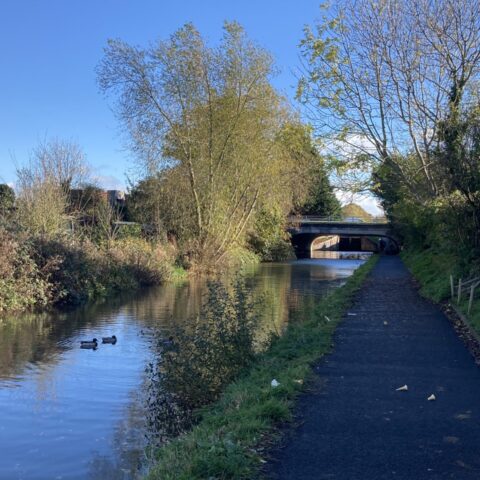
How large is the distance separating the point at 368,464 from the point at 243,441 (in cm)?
114

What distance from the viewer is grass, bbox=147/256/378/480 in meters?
4.79

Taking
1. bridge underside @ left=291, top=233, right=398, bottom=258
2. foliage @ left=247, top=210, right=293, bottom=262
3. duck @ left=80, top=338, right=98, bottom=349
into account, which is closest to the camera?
duck @ left=80, top=338, right=98, bottom=349

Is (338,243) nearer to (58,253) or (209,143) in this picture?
(209,143)

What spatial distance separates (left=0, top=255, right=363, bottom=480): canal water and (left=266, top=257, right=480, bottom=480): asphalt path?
2156 mm

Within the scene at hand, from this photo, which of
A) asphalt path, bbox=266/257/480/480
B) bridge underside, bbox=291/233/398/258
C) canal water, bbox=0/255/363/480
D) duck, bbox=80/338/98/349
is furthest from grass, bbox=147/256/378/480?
bridge underside, bbox=291/233/398/258

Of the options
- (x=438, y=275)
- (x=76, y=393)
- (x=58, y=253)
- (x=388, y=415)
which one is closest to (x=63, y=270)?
(x=58, y=253)

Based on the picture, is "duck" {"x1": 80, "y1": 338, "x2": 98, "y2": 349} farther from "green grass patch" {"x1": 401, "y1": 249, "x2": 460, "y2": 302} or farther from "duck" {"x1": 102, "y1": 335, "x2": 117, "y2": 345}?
"green grass patch" {"x1": 401, "y1": 249, "x2": 460, "y2": 302}

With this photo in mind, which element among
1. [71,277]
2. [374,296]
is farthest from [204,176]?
[374,296]

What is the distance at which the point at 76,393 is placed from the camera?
9.78 meters

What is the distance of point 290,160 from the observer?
4078cm

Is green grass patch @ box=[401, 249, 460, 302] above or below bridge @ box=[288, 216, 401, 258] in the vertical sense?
below

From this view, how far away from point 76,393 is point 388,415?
5.54m

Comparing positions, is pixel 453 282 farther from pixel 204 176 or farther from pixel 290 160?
pixel 290 160

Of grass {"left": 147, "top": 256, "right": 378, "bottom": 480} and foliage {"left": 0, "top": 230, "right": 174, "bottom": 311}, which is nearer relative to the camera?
grass {"left": 147, "top": 256, "right": 378, "bottom": 480}
